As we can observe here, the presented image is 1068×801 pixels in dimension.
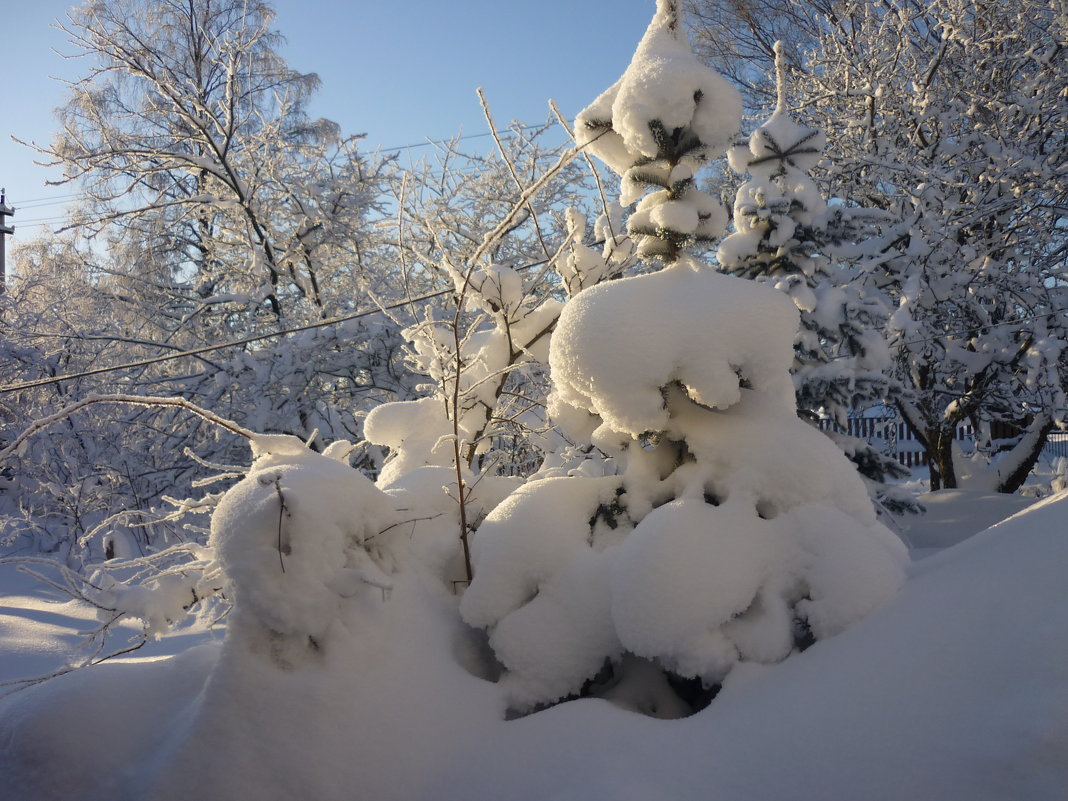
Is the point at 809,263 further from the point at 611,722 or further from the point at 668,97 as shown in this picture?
the point at 611,722

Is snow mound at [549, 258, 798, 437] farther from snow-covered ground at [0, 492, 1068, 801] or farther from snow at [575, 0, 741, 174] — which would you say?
snow-covered ground at [0, 492, 1068, 801]

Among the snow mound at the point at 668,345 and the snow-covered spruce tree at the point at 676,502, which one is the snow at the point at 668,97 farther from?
the snow mound at the point at 668,345

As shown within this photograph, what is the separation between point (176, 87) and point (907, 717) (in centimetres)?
1094

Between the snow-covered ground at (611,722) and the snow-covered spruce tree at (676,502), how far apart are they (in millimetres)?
155

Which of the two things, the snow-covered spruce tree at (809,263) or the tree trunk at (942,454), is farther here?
the tree trunk at (942,454)

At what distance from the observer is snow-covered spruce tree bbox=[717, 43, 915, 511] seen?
5430 millimetres

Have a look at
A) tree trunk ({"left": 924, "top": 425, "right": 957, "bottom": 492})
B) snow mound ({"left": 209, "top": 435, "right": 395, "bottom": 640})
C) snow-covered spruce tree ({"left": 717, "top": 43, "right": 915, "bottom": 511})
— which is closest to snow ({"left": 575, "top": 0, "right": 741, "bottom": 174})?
snow mound ({"left": 209, "top": 435, "right": 395, "bottom": 640})

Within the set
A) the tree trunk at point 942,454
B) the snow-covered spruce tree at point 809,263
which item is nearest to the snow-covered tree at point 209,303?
the snow-covered spruce tree at point 809,263

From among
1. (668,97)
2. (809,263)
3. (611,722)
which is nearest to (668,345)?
(668,97)

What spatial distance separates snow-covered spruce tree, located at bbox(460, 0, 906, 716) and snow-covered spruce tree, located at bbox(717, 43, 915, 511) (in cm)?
306

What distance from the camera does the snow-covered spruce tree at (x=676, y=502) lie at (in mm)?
2018

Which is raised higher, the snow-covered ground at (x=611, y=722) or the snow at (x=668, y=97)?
the snow at (x=668, y=97)

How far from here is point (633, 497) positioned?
8.50ft

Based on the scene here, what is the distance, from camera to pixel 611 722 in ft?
6.15
